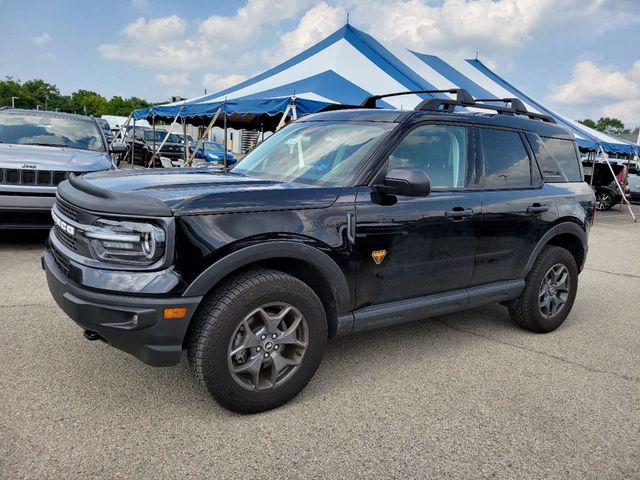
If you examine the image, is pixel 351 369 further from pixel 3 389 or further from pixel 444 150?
pixel 3 389

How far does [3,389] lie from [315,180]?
2.22 m

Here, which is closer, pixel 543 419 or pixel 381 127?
pixel 543 419

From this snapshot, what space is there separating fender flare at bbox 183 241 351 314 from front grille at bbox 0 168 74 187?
14.7 feet

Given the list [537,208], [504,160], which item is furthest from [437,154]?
[537,208]

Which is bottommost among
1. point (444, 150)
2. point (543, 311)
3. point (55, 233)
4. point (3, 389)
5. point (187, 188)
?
point (3, 389)

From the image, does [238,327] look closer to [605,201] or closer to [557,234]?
[557,234]

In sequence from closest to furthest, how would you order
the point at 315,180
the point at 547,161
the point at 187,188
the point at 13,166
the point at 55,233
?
1. the point at 187,188
2. the point at 55,233
3. the point at 315,180
4. the point at 547,161
5. the point at 13,166

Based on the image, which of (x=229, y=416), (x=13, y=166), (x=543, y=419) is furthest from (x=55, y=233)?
(x=13, y=166)

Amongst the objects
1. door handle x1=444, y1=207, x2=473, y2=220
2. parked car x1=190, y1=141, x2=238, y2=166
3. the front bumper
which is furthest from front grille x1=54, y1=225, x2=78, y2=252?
parked car x1=190, y1=141, x2=238, y2=166

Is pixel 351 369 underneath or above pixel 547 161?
underneath

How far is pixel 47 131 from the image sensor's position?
23.7 ft

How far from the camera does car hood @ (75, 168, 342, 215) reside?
256 centimetres

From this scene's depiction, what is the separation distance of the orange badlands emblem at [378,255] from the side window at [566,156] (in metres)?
2.19

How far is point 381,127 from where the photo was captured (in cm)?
344
